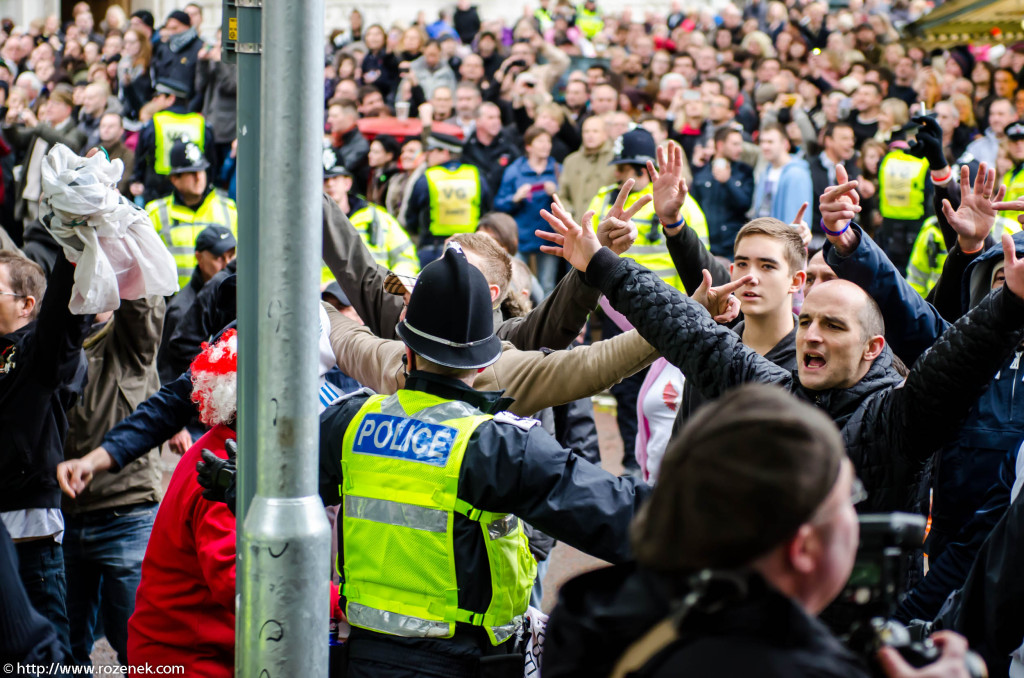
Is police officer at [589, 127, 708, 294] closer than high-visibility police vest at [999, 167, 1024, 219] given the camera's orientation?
Yes

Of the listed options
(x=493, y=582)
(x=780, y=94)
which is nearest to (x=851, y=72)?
(x=780, y=94)

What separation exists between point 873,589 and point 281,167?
149 centimetres

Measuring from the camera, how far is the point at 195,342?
6164 millimetres

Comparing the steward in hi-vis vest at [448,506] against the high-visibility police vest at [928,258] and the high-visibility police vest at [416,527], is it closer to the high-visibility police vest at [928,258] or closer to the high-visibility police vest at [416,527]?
the high-visibility police vest at [416,527]

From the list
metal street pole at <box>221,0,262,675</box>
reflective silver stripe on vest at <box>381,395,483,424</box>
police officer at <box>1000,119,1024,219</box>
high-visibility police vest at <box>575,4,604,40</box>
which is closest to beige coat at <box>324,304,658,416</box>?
reflective silver stripe on vest at <box>381,395,483,424</box>

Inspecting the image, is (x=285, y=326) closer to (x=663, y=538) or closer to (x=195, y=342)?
(x=663, y=538)

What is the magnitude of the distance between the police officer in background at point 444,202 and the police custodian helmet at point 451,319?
8.33 m

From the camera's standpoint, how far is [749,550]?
1.68 metres

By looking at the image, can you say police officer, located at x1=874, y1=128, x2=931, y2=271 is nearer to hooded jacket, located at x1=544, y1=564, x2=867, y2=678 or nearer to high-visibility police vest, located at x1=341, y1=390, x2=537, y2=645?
high-visibility police vest, located at x1=341, y1=390, x2=537, y2=645

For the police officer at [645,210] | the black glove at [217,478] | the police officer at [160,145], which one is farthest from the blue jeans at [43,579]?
the police officer at [160,145]

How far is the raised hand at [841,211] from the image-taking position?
3.95 metres

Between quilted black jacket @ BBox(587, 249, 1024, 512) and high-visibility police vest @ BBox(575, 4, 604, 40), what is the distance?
56.8 ft

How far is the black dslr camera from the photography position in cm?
183

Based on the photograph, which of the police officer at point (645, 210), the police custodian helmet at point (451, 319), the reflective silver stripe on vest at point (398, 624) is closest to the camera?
the reflective silver stripe on vest at point (398, 624)
